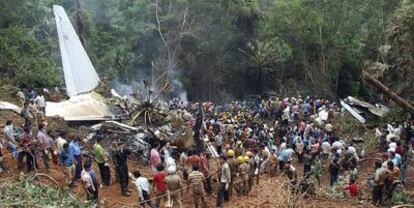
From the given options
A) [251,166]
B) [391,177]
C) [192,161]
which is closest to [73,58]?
[192,161]

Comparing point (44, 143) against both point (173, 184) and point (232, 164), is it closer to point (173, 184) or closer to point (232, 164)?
point (173, 184)

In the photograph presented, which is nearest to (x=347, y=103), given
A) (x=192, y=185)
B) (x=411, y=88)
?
(x=411, y=88)

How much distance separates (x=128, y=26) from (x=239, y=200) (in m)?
25.1

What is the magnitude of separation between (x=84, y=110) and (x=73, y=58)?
491cm

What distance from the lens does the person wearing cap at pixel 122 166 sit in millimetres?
13438

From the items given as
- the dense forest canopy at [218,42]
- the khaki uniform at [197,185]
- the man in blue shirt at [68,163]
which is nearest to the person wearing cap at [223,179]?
the khaki uniform at [197,185]

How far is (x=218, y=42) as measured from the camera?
111 ft

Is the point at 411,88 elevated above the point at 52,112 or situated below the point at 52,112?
above

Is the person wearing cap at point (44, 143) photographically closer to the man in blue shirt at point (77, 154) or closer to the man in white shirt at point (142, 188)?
the man in blue shirt at point (77, 154)

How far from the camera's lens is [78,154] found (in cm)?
1312

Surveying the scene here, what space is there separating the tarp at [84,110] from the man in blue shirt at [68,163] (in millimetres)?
5728

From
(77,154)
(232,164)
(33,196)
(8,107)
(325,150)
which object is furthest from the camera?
(8,107)

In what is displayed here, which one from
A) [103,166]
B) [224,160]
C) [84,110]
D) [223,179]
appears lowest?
[84,110]

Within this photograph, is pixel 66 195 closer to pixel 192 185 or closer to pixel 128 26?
pixel 192 185
